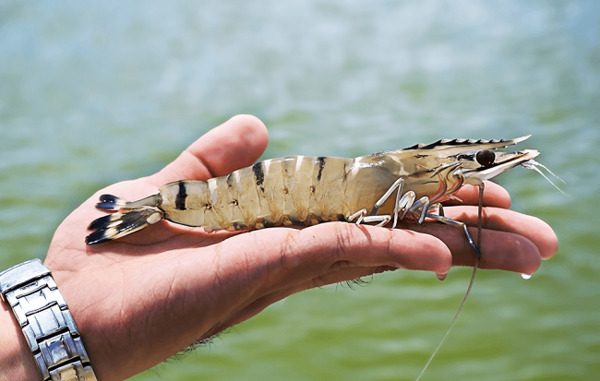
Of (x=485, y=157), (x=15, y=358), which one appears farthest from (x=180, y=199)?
(x=485, y=157)

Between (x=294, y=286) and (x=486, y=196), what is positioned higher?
(x=486, y=196)

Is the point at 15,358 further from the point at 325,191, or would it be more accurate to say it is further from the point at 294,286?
the point at 325,191

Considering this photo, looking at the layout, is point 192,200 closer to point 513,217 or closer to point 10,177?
point 513,217

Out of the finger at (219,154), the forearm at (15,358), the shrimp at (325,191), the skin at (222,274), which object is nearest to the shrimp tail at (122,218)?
the shrimp at (325,191)

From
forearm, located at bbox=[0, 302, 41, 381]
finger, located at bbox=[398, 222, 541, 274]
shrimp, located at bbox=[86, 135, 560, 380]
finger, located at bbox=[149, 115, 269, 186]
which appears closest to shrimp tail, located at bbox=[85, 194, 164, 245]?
shrimp, located at bbox=[86, 135, 560, 380]

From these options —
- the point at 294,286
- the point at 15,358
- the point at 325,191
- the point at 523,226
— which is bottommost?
the point at 15,358

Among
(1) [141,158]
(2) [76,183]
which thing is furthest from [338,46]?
(2) [76,183]
